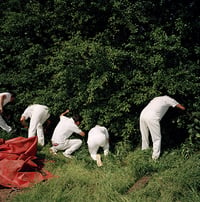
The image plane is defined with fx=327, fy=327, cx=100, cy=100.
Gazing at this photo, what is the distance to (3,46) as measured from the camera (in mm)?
9547

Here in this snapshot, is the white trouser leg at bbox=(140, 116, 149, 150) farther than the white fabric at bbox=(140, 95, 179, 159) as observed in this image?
Yes

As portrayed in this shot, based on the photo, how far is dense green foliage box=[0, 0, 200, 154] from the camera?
7457 mm

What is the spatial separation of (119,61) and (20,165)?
11.2ft

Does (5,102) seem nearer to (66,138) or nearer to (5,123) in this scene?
(5,123)

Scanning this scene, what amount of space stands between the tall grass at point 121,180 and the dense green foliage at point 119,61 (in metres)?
1.05

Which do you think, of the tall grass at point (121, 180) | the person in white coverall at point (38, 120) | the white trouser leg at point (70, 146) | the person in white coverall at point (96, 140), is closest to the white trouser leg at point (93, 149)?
Result: the person in white coverall at point (96, 140)

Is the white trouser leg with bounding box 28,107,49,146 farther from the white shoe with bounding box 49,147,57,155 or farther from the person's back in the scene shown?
the person's back

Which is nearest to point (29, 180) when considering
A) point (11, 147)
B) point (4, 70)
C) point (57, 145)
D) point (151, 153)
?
point (11, 147)

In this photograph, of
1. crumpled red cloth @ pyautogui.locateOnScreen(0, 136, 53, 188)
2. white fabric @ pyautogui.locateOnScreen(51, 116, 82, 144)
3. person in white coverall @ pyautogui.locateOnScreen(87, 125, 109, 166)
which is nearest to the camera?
crumpled red cloth @ pyautogui.locateOnScreen(0, 136, 53, 188)

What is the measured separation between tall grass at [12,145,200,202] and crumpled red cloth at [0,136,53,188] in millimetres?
274

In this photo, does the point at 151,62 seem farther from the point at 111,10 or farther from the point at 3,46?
the point at 3,46

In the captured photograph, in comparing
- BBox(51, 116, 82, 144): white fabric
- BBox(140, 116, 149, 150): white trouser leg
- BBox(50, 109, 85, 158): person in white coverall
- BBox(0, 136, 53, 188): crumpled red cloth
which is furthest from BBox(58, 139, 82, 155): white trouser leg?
BBox(140, 116, 149, 150): white trouser leg

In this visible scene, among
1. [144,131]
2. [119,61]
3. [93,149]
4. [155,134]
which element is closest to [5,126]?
[93,149]

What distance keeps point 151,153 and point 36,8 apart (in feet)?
17.1
